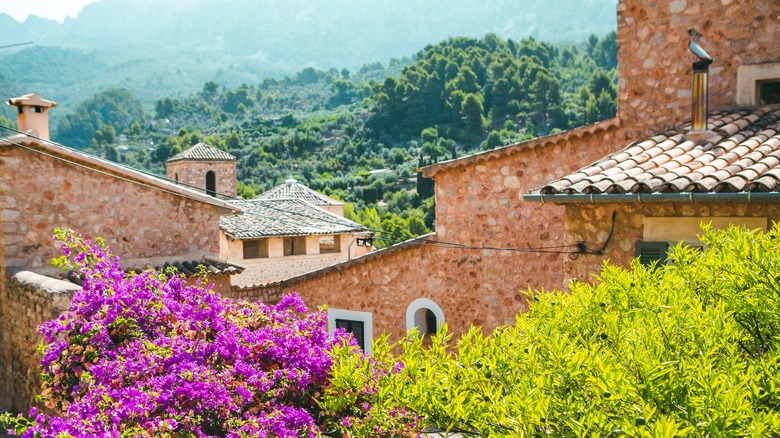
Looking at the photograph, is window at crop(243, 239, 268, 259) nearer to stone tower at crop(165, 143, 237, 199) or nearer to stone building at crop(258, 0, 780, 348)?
stone building at crop(258, 0, 780, 348)

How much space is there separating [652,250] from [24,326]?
240 inches

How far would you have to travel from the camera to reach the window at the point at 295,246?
23.5 meters

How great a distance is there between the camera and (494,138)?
69.7 metres

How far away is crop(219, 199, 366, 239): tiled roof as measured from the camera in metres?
22.2

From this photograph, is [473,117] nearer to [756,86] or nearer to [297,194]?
[297,194]

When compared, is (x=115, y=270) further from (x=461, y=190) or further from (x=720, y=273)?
(x=461, y=190)

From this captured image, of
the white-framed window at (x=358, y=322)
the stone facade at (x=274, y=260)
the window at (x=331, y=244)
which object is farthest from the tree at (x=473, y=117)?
the white-framed window at (x=358, y=322)

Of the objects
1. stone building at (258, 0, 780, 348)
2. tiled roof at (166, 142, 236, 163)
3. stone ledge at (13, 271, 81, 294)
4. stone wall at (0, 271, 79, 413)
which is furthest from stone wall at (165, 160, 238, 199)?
stone ledge at (13, 271, 81, 294)

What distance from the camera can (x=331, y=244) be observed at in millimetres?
24781

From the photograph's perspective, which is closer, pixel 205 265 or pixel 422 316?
pixel 205 265

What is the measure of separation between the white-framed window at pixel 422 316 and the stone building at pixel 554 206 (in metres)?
0.02

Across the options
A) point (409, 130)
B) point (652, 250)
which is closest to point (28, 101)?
point (652, 250)

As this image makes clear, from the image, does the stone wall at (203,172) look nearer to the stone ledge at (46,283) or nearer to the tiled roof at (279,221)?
the tiled roof at (279,221)

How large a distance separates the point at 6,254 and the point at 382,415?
7242 millimetres
